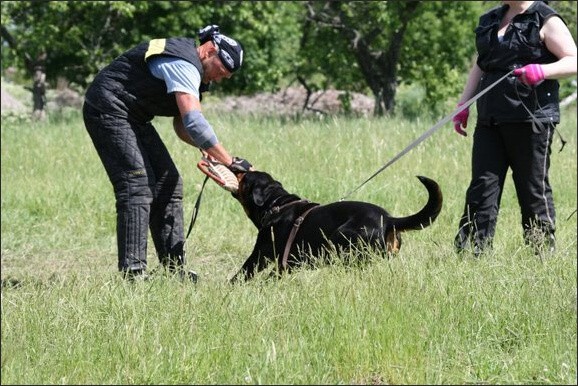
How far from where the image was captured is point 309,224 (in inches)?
217

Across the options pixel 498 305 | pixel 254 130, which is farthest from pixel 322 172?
pixel 498 305

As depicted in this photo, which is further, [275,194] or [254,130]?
[254,130]

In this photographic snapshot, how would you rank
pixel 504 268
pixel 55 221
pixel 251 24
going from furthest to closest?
pixel 251 24 < pixel 55 221 < pixel 504 268

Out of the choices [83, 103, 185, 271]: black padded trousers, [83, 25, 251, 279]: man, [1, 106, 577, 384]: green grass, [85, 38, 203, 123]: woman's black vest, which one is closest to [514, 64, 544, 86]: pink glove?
[1, 106, 577, 384]: green grass

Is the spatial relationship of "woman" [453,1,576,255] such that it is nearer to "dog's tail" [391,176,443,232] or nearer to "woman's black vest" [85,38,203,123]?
"dog's tail" [391,176,443,232]

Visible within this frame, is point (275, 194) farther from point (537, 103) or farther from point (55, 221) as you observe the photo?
point (55, 221)

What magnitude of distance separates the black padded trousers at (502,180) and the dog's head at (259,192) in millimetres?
1230

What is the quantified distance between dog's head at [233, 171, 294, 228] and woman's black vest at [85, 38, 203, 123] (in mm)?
669

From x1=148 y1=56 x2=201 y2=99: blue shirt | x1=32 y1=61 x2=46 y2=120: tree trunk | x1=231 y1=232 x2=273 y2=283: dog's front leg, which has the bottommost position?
x1=32 y1=61 x2=46 y2=120: tree trunk

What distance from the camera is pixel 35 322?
418cm

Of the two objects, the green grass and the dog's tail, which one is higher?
the dog's tail

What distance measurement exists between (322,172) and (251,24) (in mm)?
11324

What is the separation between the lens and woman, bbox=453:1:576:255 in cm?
522

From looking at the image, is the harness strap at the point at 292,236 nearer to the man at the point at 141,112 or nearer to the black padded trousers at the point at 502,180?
the man at the point at 141,112
